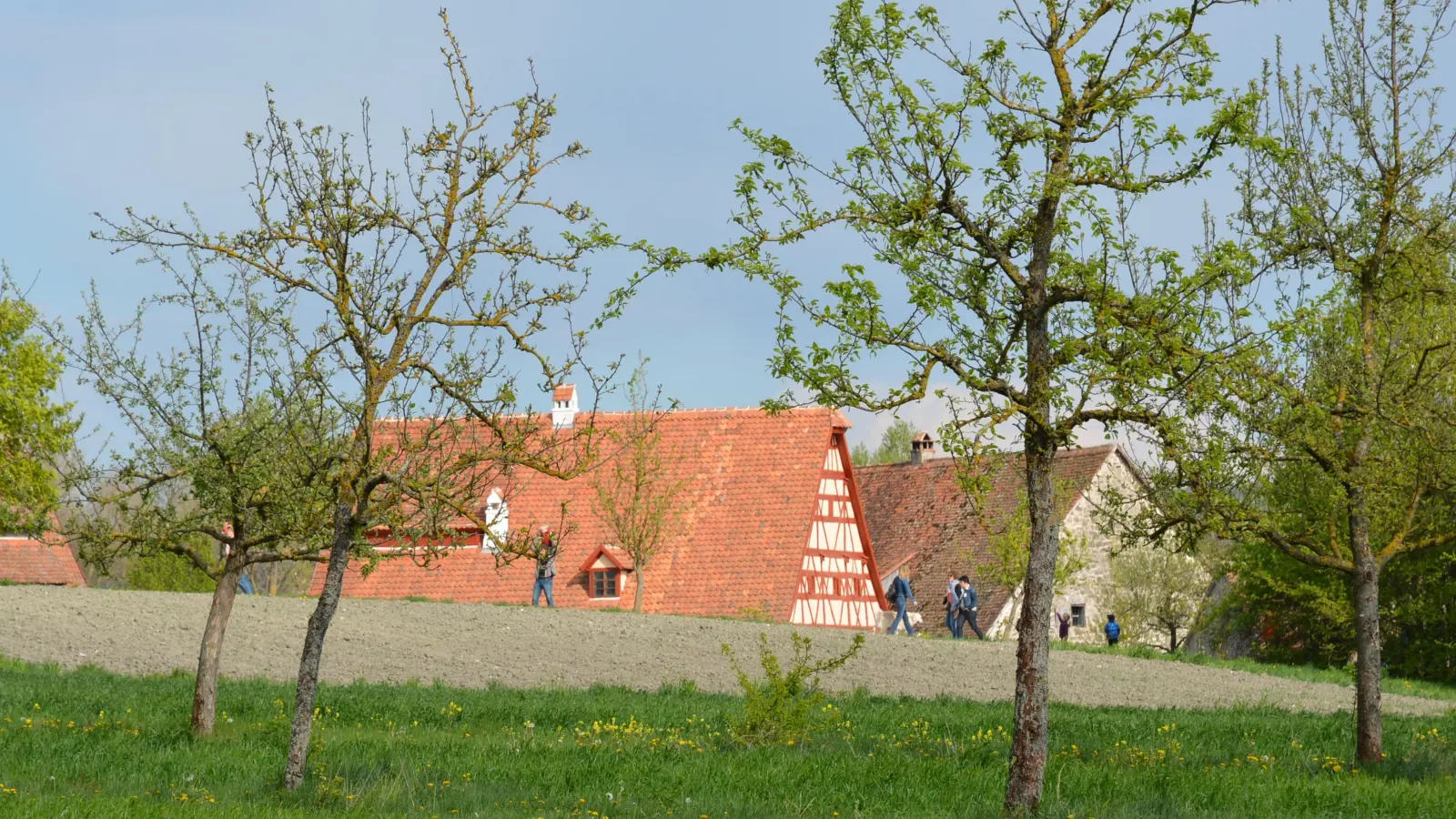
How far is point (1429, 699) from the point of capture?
23953 millimetres

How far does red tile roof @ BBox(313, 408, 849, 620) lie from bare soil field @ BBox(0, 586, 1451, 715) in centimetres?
875

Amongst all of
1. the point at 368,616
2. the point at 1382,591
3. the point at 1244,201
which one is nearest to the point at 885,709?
the point at 1244,201

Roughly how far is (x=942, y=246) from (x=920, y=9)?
5.41 feet

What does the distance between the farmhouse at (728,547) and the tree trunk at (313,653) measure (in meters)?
25.4

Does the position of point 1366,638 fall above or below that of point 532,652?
above

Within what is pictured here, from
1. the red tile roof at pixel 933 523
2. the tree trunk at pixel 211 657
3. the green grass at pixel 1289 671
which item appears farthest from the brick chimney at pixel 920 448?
the tree trunk at pixel 211 657

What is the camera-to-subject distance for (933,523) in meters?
44.1

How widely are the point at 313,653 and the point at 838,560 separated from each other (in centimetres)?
2912

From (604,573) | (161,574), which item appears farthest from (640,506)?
(161,574)

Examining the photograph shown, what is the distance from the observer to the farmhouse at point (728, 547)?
36.6 metres

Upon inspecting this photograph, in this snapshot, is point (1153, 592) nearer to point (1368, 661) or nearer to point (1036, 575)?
point (1368, 661)

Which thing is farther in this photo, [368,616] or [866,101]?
[368,616]

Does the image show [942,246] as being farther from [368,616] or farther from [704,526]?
[704,526]

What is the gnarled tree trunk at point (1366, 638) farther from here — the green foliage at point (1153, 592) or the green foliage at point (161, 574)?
the green foliage at point (161, 574)
